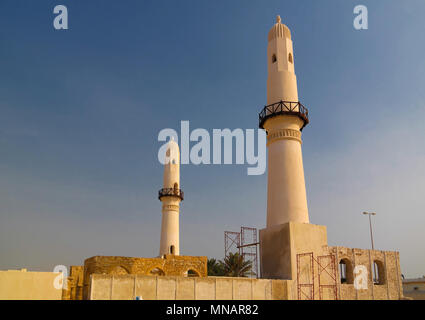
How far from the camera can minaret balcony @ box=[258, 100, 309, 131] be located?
87.6 ft

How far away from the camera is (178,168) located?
43.6 meters

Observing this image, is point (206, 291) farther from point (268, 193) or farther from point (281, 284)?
point (268, 193)

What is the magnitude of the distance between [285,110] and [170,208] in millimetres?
20024

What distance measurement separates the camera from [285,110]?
26922 millimetres

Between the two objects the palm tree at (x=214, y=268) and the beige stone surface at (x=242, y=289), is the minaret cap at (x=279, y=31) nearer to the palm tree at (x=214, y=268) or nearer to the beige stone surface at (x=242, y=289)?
the beige stone surface at (x=242, y=289)

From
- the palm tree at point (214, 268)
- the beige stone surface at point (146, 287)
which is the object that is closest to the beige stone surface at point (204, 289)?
the beige stone surface at point (146, 287)

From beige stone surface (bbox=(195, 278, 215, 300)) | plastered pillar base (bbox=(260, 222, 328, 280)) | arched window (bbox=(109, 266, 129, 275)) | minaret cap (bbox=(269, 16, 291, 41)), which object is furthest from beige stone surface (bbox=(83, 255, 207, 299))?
minaret cap (bbox=(269, 16, 291, 41))

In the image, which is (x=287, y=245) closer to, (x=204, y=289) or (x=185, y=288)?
(x=204, y=289)

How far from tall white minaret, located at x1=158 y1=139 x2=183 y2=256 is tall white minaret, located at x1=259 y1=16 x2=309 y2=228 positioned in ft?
55.4

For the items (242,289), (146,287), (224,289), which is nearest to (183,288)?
(146,287)

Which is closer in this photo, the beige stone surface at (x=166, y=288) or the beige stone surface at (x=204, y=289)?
the beige stone surface at (x=166, y=288)

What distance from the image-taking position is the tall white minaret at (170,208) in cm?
4138

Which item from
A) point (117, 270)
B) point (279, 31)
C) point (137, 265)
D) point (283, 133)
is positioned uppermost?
point (279, 31)
